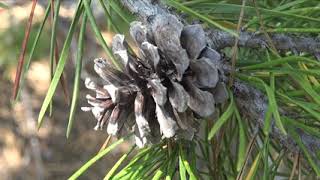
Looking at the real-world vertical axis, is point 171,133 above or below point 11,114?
above

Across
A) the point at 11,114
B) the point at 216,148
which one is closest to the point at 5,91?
the point at 11,114

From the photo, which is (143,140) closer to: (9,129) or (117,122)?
(117,122)

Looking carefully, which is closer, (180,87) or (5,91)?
(180,87)
